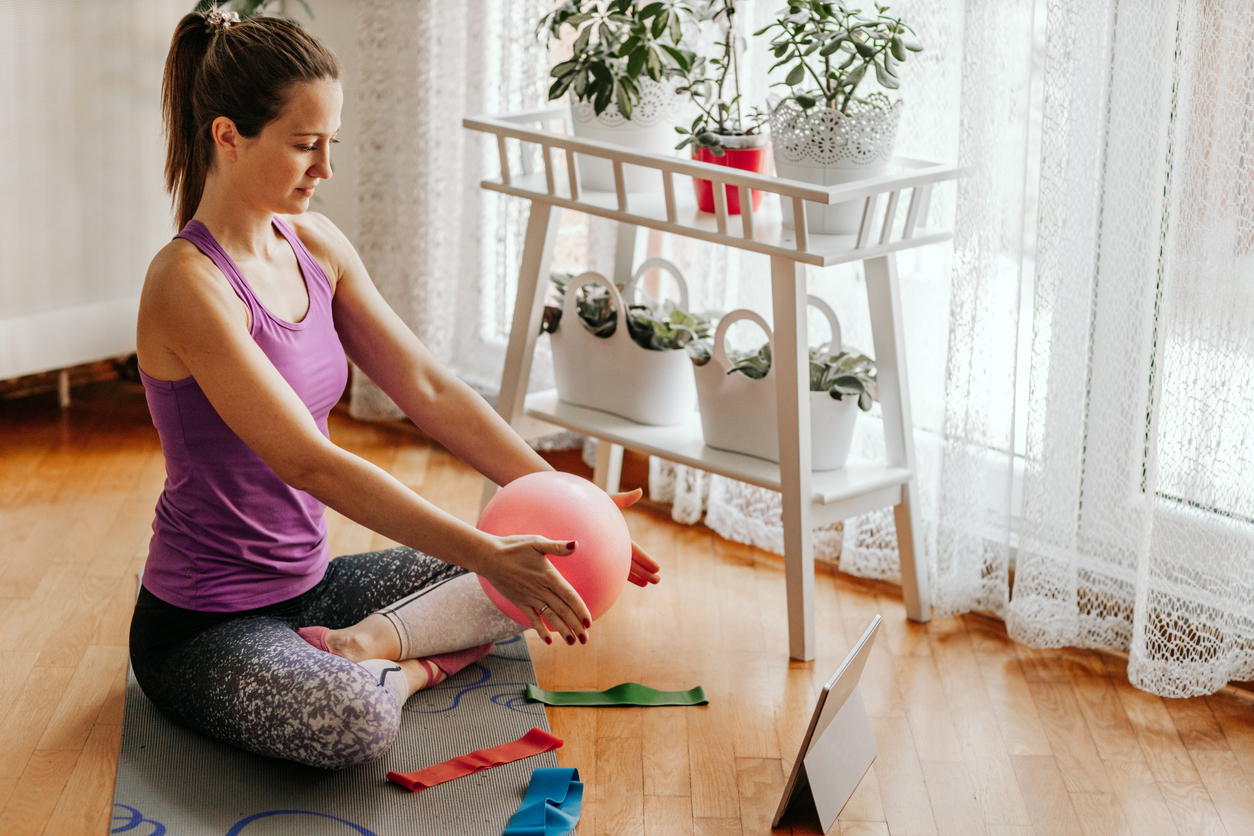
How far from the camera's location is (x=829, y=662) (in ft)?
6.59

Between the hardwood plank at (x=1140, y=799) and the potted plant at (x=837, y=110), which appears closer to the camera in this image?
the hardwood plank at (x=1140, y=799)

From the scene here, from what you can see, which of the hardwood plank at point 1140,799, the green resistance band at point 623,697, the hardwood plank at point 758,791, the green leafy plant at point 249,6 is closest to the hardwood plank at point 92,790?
the green resistance band at point 623,697

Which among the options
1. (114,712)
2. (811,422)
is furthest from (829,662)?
(114,712)

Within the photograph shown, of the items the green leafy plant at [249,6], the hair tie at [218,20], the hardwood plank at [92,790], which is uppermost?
the green leafy plant at [249,6]

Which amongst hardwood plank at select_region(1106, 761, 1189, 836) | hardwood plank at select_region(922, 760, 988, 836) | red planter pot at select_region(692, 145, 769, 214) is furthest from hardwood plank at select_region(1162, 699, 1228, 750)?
red planter pot at select_region(692, 145, 769, 214)

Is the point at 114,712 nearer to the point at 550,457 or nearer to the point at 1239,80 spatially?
the point at 550,457

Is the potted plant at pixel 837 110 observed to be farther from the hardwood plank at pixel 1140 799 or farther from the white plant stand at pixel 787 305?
the hardwood plank at pixel 1140 799

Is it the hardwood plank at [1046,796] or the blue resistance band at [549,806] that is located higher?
the blue resistance band at [549,806]

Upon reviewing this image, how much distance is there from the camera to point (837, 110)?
1856 mm

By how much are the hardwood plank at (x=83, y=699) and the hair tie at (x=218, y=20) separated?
3.06 feet

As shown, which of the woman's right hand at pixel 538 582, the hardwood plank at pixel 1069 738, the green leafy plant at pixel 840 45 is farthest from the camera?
the green leafy plant at pixel 840 45

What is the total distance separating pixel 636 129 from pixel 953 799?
1.14 m

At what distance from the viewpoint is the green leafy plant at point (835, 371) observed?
6.53 feet

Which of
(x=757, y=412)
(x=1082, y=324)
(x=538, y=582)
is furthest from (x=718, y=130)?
(x=538, y=582)
